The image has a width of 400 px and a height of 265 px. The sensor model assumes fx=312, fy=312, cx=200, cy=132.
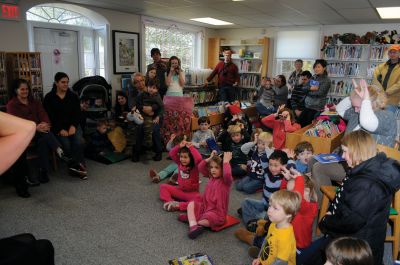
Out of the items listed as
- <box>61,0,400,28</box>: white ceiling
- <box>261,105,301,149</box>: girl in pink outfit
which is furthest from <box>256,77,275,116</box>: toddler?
<box>261,105,301,149</box>: girl in pink outfit

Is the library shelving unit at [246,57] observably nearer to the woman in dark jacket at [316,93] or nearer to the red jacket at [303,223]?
the woman in dark jacket at [316,93]

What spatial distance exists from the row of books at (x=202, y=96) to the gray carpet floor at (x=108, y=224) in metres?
4.05

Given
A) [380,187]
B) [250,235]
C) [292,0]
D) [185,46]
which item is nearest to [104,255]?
[250,235]

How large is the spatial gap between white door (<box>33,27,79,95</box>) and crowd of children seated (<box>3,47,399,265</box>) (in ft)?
2.94

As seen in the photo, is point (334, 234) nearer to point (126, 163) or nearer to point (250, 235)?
point (250, 235)

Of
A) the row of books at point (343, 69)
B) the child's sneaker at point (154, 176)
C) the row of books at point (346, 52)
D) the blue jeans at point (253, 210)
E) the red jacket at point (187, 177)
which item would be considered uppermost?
the row of books at point (346, 52)

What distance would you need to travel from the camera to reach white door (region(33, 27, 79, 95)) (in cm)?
556

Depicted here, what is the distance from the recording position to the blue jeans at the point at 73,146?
4.08m

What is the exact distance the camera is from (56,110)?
4.13 metres

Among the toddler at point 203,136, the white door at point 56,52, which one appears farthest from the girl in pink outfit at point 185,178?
the white door at point 56,52

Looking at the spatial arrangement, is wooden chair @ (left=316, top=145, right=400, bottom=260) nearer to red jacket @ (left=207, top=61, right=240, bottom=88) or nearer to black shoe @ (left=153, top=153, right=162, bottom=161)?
black shoe @ (left=153, top=153, right=162, bottom=161)

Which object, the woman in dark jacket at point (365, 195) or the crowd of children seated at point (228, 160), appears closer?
the woman in dark jacket at point (365, 195)

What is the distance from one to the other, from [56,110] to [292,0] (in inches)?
148

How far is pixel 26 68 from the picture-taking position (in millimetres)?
4406
